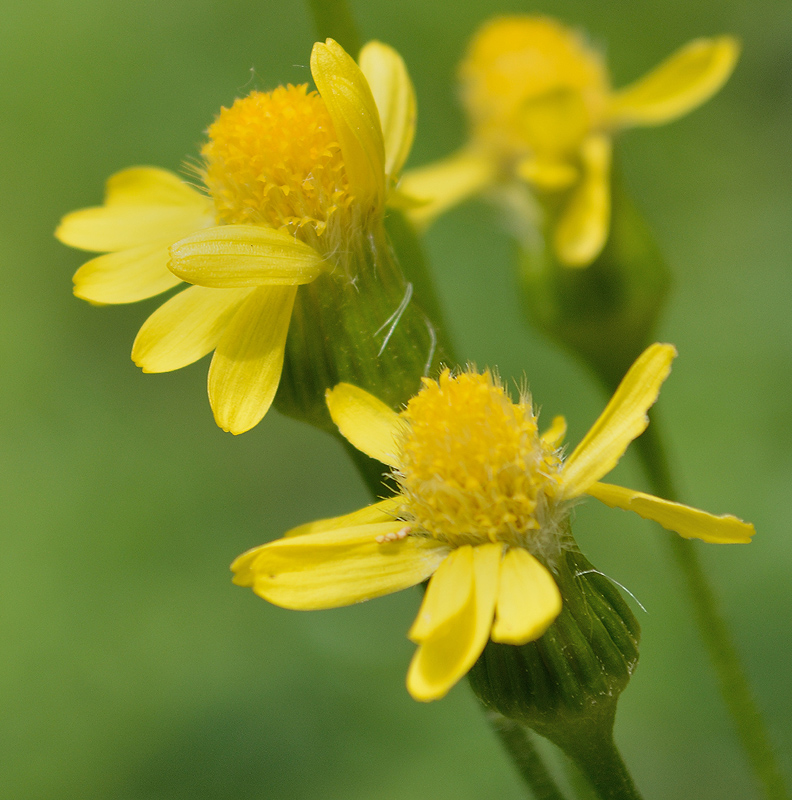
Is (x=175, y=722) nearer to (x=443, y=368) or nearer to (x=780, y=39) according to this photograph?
(x=443, y=368)

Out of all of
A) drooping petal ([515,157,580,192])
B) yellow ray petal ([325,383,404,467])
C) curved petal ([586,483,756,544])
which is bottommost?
curved petal ([586,483,756,544])

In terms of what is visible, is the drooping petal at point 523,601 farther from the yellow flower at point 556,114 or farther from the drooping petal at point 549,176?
the drooping petal at point 549,176

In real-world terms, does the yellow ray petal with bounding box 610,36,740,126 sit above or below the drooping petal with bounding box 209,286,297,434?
above

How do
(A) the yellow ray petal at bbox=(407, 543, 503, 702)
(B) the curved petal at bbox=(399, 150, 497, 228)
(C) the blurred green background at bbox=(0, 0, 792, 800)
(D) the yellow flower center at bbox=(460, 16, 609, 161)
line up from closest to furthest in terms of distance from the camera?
1. (A) the yellow ray petal at bbox=(407, 543, 503, 702)
2. (B) the curved petal at bbox=(399, 150, 497, 228)
3. (D) the yellow flower center at bbox=(460, 16, 609, 161)
4. (C) the blurred green background at bbox=(0, 0, 792, 800)

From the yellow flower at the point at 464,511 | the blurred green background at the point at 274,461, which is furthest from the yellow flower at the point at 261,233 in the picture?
the blurred green background at the point at 274,461

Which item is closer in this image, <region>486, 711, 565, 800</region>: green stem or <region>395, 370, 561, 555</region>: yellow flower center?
<region>395, 370, 561, 555</region>: yellow flower center

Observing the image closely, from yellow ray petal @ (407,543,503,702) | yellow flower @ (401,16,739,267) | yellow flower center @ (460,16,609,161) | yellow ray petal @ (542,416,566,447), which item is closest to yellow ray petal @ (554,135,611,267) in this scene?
yellow flower @ (401,16,739,267)

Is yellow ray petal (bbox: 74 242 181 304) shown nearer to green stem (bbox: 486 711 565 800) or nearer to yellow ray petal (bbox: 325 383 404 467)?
yellow ray petal (bbox: 325 383 404 467)
